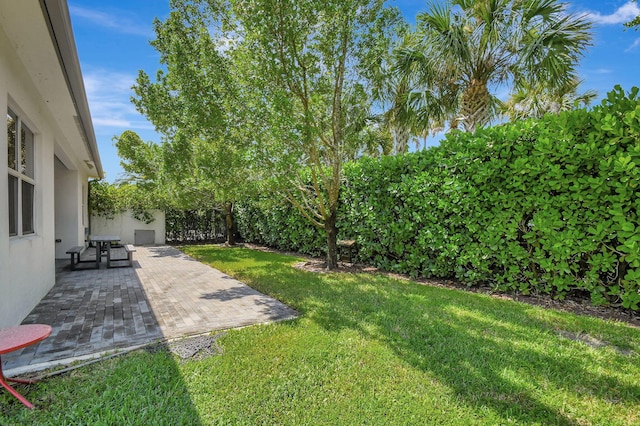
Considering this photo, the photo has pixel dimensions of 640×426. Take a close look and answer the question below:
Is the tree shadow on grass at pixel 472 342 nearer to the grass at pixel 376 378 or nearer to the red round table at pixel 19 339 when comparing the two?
the grass at pixel 376 378

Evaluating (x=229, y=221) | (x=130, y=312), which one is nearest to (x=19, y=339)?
(x=130, y=312)

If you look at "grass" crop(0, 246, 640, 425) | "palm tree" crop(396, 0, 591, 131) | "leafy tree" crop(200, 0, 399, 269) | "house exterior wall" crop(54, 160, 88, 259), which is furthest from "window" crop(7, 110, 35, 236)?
"palm tree" crop(396, 0, 591, 131)

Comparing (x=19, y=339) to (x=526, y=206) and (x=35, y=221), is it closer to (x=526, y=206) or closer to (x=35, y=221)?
(x=35, y=221)

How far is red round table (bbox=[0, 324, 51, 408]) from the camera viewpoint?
2580 mm

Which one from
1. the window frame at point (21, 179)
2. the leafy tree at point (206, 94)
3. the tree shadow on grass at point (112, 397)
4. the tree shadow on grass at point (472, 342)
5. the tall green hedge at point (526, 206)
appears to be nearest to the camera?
the tree shadow on grass at point (112, 397)

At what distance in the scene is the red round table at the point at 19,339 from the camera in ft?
8.47

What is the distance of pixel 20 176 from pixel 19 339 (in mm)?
3371

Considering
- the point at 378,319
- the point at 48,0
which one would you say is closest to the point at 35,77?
the point at 48,0

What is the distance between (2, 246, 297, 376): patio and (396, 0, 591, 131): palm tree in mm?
7286

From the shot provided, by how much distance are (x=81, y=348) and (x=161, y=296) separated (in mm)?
2498

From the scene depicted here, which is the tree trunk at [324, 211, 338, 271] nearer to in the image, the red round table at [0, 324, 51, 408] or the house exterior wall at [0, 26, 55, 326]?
the house exterior wall at [0, 26, 55, 326]

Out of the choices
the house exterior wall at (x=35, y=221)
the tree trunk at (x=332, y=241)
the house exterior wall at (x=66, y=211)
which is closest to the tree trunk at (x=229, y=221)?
the house exterior wall at (x=66, y=211)

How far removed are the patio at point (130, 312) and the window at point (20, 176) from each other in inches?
55.6

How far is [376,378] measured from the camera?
313cm
